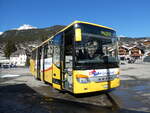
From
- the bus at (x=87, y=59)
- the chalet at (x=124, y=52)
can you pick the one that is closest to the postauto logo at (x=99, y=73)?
the bus at (x=87, y=59)

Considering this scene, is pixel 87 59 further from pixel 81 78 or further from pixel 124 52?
pixel 124 52

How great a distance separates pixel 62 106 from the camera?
6.57 meters

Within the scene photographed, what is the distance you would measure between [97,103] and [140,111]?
175cm

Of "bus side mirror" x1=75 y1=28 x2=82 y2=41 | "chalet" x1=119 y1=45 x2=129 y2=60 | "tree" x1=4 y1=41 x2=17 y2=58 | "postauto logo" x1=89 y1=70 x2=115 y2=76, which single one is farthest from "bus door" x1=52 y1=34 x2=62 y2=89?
"tree" x1=4 y1=41 x2=17 y2=58

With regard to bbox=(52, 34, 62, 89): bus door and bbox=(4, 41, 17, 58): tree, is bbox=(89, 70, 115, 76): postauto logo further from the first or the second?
bbox=(4, 41, 17, 58): tree

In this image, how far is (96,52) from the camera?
7656mm

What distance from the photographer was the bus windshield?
706 cm

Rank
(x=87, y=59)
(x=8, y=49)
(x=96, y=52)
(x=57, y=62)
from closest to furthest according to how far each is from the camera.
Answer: (x=87, y=59), (x=96, y=52), (x=57, y=62), (x=8, y=49)

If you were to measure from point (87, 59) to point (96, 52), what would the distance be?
74 cm

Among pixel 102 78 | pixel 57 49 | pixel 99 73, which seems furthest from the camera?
pixel 57 49

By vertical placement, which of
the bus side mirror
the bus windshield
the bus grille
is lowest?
the bus grille

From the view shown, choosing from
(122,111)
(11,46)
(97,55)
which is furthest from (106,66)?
(11,46)

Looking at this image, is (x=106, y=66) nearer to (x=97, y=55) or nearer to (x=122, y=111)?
(x=97, y=55)

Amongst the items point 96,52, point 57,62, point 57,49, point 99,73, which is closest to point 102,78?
point 99,73
